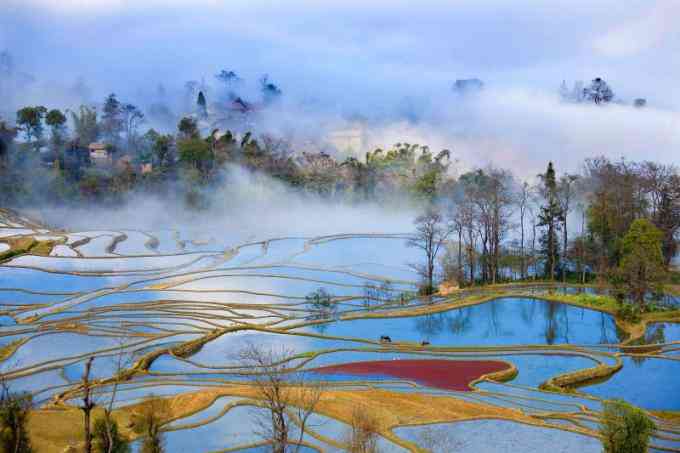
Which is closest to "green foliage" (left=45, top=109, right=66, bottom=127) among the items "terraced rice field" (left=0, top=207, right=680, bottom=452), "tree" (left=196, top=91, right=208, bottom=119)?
"tree" (left=196, top=91, right=208, bottom=119)

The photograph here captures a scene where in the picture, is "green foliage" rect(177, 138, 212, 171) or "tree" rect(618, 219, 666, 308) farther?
"green foliage" rect(177, 138, 212, 171)

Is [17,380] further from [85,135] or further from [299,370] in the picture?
[85,135]

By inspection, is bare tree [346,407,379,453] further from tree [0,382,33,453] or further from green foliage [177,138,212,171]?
green foliage [177,138,212,171]

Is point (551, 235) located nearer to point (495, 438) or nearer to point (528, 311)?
point (528, 311)

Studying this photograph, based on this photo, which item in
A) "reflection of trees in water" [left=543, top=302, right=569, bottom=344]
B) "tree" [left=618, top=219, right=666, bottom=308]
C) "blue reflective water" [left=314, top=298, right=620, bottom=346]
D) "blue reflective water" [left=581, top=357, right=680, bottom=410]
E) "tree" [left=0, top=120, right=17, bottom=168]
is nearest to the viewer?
"blue reflective water" [left=581, top=357, right=680, bottom=410]

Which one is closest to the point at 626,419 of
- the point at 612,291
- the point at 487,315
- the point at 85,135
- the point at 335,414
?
the point at 335,414

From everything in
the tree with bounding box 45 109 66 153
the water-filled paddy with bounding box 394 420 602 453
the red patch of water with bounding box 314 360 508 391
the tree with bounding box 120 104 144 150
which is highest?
the tree with bounding box 120 104 144 150
